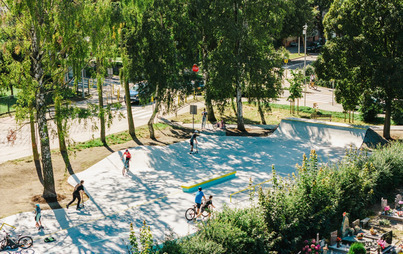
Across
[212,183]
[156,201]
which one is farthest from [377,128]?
[156,201]

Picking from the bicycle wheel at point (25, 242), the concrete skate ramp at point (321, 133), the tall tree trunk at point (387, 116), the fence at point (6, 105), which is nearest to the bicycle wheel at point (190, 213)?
the bicycle wheel at point (25, 242)

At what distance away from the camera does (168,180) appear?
93.9 ft

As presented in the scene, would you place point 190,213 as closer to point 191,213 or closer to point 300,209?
point 191,213

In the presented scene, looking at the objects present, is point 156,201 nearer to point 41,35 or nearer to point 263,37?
point 41,35

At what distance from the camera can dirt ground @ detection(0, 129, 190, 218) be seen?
24734 millimetres

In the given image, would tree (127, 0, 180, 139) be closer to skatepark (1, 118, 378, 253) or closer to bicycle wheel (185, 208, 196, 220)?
skatepark (1, 118, 378, 253)

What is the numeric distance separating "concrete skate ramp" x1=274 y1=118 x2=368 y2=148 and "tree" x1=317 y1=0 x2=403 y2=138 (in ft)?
11.3

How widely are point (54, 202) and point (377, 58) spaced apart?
2412 cm

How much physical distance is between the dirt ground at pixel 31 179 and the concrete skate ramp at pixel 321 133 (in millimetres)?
9534

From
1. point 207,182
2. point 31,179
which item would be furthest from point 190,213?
point 31,179

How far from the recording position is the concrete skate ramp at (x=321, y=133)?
34469 millimetres

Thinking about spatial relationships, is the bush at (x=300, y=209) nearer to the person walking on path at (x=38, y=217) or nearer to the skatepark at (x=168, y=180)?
the skatepark at (x=168, y=180)

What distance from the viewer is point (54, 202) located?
82.5 ft

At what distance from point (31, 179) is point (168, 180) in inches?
333
